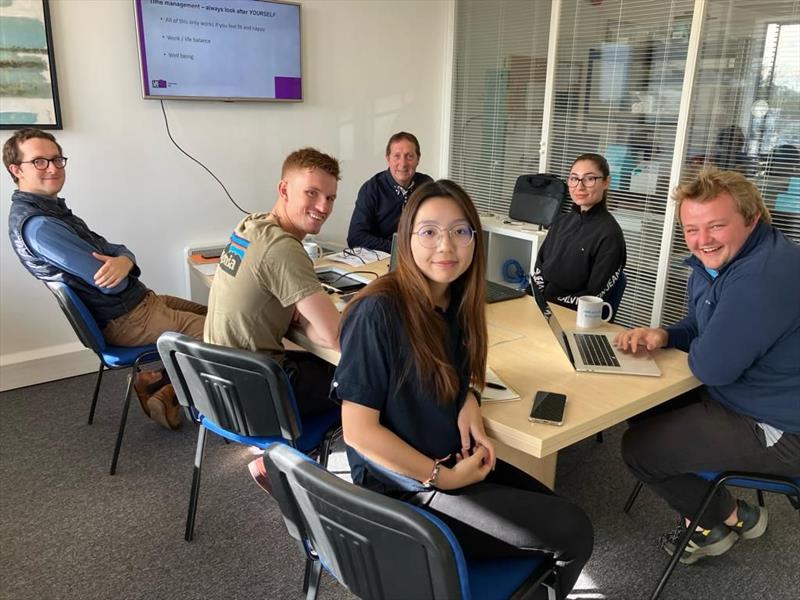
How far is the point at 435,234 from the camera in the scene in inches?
54.0

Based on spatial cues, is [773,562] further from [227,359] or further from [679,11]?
[679,11]

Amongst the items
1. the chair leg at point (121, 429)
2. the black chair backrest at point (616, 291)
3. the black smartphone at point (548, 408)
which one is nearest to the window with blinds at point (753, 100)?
the black chair backrest at point (616, 291)

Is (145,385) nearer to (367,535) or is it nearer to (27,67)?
(27,67)

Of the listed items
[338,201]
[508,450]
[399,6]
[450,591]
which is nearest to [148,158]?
[338,201]

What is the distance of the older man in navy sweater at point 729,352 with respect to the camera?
62.2 inches

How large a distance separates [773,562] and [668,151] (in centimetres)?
232

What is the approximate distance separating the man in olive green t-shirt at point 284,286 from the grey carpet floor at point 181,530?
1.82ft

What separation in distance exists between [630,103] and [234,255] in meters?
2.84

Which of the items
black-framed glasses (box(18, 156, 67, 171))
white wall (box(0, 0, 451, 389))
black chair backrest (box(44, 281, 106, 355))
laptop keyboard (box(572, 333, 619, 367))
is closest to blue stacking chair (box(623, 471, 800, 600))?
laptop keyboard (box(572, 333, 619, 367))

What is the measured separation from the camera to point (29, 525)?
2.17 metres

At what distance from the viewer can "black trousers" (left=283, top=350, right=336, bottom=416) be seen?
1964mm

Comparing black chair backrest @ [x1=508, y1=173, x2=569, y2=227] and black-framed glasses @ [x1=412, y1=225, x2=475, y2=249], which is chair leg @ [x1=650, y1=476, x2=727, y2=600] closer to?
black-framed glasses @ [x1=412, y1=225, x2=475, y2=249]

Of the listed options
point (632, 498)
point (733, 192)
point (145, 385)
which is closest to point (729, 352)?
point (733, 192)

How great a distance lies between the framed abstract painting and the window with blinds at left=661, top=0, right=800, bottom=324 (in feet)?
10.9
